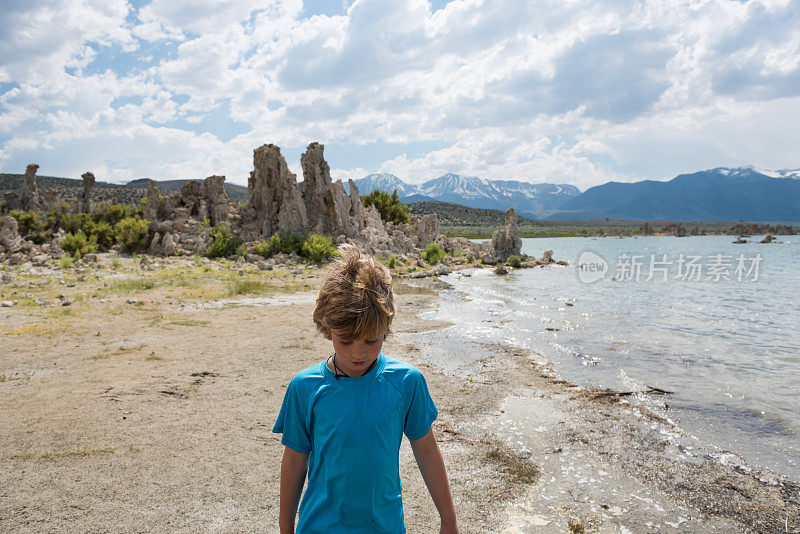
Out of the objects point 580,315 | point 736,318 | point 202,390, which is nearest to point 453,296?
point 580,315

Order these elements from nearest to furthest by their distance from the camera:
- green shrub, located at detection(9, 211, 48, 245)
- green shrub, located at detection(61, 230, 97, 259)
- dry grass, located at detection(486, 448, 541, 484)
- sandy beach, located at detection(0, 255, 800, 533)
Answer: sandy beach, located at detection(0, 255, 800, 533), dry grass, located at detection(486, 448, 541, 484), green shrub, located at detection(61, 230, 97, 259), green shrub, located at detection(9, 211, 48, 245)

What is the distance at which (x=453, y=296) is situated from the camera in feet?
65.7

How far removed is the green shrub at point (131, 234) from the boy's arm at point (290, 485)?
30899 mm

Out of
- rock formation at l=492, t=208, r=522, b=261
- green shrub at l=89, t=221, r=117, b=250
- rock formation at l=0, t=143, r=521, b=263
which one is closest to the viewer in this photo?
green shrub at l=89, t=221, r=117, b=250

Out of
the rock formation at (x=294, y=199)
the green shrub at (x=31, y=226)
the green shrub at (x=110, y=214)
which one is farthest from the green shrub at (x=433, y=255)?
the green shrub at (x=31, y=226)

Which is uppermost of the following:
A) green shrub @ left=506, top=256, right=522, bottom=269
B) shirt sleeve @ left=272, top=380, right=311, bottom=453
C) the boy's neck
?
the boy's neck

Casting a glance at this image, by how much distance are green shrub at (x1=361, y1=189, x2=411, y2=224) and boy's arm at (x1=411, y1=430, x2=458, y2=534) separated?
1733 inches

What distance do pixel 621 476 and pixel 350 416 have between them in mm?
4304

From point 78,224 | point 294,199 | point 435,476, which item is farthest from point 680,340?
point 78,224

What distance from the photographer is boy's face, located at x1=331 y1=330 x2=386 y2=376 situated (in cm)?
172

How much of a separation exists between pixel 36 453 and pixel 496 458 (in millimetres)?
5020

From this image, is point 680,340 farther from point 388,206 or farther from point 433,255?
point 388,206

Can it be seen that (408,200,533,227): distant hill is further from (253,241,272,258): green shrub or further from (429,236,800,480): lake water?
(429,236,800,480): lake water

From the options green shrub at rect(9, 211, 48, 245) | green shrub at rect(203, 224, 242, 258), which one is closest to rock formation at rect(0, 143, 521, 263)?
green shrub at rect(203, 224, 242, 258)
